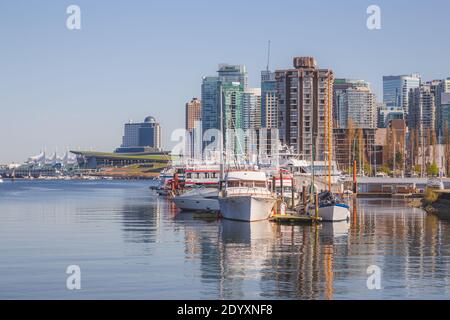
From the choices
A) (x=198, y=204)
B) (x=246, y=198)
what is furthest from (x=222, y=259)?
(x=198, y=204)

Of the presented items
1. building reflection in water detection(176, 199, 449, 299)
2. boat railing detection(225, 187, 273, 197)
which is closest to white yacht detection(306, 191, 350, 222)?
building reflection in water detection(176, 199, 449, 299)

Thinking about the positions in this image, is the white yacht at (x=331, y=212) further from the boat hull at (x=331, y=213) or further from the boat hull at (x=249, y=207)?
the boat hull at (x=249, y=207)

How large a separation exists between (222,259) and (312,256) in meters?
4.62

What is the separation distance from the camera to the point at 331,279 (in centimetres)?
3906

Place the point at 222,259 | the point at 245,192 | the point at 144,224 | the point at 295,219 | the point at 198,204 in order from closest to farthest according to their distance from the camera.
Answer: the point at 222,259 < the point at 295,219 < the point at 245,192 < the point at 144,224 < the point at 198,204

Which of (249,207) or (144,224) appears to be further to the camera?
(144,224)

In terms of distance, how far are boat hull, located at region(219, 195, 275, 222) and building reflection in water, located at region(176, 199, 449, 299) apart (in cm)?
85

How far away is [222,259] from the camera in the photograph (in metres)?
45.8

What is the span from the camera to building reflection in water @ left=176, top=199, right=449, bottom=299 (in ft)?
121

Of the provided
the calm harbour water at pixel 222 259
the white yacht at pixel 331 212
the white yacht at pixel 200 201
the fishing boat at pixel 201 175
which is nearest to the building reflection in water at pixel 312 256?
the calm harbour water at pixel 222 259

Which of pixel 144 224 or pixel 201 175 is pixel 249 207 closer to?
pixel 144 224

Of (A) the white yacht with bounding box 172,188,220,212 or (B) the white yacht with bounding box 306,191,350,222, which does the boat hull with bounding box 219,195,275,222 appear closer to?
(B) the white yacht with bounding box 306,191,350,222

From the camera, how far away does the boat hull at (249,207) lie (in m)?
67.2
